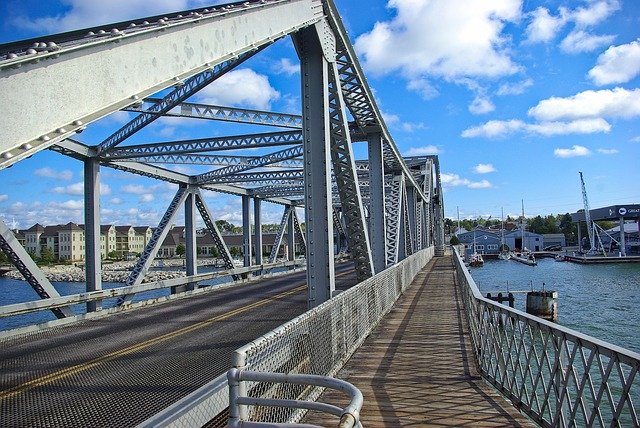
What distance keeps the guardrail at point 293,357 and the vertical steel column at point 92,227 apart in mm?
9185

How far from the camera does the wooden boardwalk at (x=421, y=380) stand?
A: 556cm

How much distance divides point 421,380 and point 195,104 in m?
10.3

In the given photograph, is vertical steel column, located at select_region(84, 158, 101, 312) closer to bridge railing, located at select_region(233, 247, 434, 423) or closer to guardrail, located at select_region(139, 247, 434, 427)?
bridge railing, located at select_region(233, 247, 434, 423)

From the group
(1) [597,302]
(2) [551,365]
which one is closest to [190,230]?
(2) [551,365]

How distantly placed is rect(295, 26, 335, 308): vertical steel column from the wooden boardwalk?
1.53m

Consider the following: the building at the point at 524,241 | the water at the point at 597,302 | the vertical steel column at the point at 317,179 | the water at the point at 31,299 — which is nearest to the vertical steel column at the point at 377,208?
the vertical steel column at the point at 317,179

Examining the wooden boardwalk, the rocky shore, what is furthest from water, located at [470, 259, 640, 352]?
the rocky shore

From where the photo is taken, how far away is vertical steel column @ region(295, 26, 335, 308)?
950 cm

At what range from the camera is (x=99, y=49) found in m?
3.71

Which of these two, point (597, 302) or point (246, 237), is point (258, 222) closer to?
point (246, 237)

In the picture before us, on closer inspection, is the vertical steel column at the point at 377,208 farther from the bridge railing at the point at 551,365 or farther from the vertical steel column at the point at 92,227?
the vertical steel column at the point at 92,227

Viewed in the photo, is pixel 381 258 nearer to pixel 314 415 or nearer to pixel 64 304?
pixel 64 304

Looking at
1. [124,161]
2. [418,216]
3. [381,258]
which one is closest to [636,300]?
[418,216]

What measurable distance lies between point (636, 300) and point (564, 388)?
37.4 m
